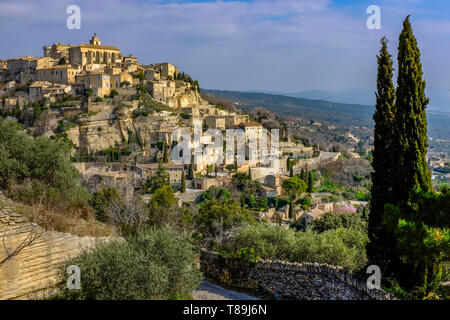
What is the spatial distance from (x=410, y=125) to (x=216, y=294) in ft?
16.1

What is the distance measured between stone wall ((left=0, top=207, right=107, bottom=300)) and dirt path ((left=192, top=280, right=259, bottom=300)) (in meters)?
2.28

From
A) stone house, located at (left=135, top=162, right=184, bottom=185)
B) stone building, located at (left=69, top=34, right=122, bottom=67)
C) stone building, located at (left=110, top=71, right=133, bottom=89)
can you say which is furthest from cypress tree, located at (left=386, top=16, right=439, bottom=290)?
stone building, located at (left=69, top=34, right=122, bottom=67)

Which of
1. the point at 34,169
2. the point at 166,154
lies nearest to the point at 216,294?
the point at 34,169

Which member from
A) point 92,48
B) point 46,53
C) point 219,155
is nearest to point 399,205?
point 219,155

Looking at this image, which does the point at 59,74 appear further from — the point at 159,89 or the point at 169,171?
the point at 169,171

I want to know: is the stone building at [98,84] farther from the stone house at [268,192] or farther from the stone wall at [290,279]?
the stone wall at [290,279]

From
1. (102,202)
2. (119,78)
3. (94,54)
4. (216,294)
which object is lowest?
(216,294)

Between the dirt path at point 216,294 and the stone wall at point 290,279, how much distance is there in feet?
1.06

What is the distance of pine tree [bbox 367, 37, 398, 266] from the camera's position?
24.1 ft

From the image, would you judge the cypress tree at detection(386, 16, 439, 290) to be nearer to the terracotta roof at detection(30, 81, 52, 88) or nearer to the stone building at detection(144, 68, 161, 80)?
the stone building at detection(144, 68, 161, 80)

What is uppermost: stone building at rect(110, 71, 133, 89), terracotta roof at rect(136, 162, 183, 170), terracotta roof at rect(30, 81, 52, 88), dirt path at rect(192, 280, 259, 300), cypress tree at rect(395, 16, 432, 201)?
stone building at rect(110, 71, 133, 89)

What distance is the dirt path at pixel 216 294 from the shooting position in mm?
7668

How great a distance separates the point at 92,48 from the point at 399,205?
171 ft

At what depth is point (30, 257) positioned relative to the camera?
279 inches
